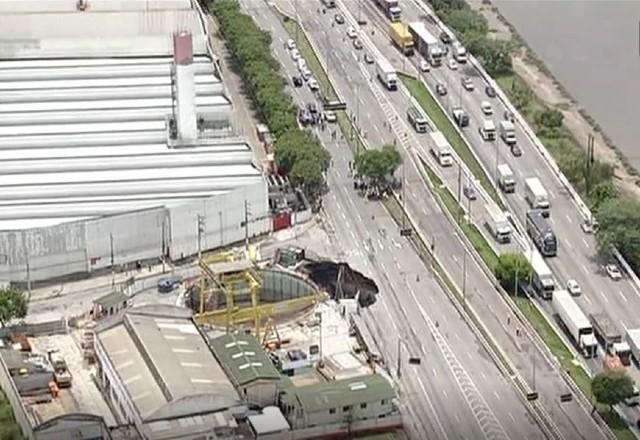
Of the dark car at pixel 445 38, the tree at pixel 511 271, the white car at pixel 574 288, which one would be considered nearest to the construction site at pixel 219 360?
the tree at pixel 511 271

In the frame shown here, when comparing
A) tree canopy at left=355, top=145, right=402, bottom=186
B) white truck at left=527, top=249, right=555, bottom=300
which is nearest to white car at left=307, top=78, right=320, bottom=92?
tree canopy at left=355, top=145, right=402, bottom=186

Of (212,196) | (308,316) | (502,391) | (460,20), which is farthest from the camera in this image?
(460,20)

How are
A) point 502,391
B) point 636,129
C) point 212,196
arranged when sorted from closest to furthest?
point 502,391 → point 212,196 → point 636,129

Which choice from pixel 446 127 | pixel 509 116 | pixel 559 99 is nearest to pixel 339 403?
pixel 446 127

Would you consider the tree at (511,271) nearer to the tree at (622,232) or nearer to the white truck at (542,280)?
the white truck at (542,280)

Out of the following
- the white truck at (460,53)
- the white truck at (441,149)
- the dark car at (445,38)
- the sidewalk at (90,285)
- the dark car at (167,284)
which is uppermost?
the dark car at (445,38)

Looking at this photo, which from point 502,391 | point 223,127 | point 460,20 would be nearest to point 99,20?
point 223,127

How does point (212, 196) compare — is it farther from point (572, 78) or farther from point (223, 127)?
point (572, 78)
